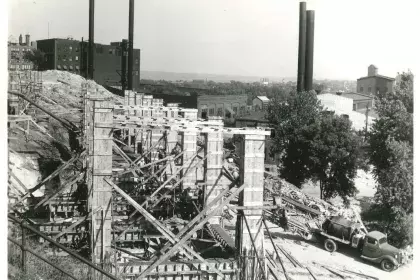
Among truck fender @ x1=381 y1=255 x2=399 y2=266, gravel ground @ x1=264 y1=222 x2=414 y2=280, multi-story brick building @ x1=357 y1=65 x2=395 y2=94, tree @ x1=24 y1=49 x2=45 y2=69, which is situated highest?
tree @ x1=24 y1=49 x2=45 y2=69

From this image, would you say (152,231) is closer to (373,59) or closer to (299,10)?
(373,59)

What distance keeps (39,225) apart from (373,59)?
1817 cm

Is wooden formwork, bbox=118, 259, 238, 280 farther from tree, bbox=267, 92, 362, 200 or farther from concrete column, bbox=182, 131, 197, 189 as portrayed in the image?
tree, bbox=267, 92, 362, 200

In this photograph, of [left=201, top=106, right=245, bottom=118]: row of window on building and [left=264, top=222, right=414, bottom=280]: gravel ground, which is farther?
[left=201, top=106, right=245, bottom=118]: row of window on building

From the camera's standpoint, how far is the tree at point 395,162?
2427cm

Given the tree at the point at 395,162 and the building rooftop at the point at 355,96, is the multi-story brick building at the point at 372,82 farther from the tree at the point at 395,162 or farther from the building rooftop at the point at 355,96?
the tree at the point at 395,162

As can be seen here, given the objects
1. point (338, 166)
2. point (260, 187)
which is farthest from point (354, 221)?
point (260, 187)

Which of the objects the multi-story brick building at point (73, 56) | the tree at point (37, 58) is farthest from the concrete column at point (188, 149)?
the multi-story brick building at point (73, 56)

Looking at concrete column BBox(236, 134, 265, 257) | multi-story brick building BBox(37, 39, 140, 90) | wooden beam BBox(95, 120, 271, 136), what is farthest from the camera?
multi-story brick building BBox(37, 39, 140, 90)

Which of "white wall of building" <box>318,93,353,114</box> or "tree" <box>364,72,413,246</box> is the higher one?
"white wall of building" <box>318,93,353,114</box>

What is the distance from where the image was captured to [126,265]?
42.4 feet

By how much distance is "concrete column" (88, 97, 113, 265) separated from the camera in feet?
42.0

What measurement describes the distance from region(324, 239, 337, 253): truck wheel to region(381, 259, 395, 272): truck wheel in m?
2.56

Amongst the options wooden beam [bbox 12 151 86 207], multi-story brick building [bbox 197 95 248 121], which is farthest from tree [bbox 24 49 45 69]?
wooden beam [bbox 12 151 86 207]
